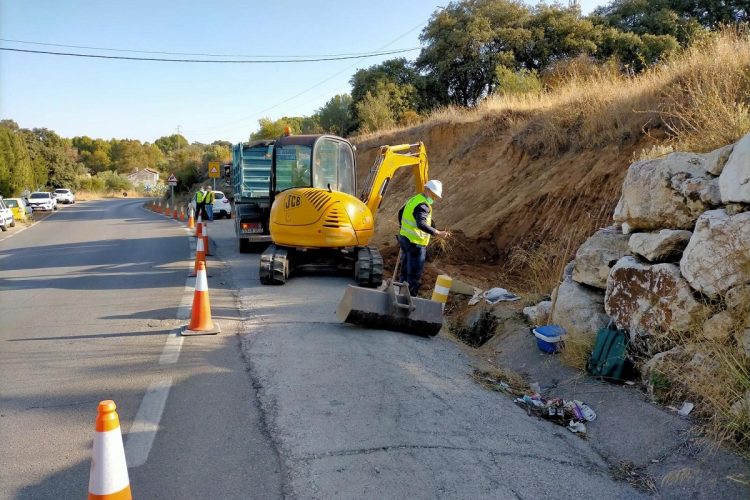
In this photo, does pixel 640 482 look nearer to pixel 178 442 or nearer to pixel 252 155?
pixel 178 442

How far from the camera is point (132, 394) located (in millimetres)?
4965

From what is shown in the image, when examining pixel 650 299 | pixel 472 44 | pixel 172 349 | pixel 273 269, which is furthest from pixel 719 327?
pixel 472 44

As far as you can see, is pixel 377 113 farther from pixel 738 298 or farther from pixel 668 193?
pixel 738 298

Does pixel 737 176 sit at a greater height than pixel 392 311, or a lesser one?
greater

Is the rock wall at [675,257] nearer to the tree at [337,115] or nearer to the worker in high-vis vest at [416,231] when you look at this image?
the worker in high-vis vest at [416,231]

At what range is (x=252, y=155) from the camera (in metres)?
18.4

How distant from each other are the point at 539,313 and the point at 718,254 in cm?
243

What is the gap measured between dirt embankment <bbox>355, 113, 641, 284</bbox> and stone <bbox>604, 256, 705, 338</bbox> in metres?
2.90

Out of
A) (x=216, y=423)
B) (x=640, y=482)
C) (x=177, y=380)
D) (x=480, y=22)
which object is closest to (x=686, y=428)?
(x=640, y=482)

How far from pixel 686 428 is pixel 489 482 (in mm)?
1689

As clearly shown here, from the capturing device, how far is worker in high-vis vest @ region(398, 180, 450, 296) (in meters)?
8.17

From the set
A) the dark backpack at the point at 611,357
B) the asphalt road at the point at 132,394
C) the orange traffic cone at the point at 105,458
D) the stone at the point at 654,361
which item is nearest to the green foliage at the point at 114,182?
the asphalt road at the point at 132,394

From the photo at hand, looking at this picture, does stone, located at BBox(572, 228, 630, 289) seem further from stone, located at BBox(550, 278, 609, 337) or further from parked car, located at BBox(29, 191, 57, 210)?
parked car, located at BBox(29, 191, 57, 210)

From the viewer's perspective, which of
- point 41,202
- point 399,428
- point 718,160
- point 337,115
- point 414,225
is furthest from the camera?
point 41,202
